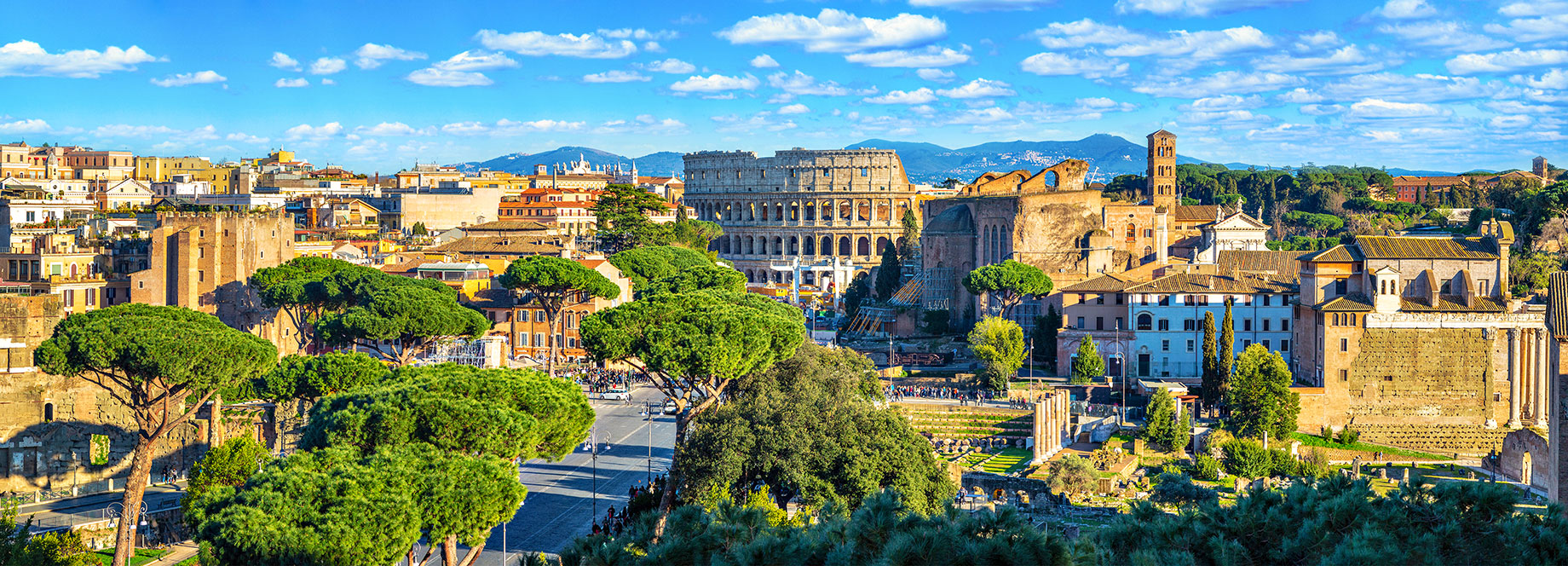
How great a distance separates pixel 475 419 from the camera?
2472 cm

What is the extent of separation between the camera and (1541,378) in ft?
146

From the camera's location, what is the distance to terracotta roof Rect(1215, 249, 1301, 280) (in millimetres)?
63844

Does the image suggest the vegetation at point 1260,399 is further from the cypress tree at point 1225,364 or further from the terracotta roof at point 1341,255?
the terracotta roof at point 1341,255

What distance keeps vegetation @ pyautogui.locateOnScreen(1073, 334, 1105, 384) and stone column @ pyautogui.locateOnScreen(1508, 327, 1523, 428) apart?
472 inches

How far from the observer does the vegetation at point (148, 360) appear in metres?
30.2

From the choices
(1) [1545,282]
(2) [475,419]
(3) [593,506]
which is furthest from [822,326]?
(2) [475,419]

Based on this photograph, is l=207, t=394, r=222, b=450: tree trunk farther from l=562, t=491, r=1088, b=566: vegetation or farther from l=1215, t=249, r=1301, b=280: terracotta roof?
l=1215, t=249, r=1301, b=280: terracotta roof

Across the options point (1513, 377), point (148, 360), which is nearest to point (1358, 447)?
point (1513, 377)

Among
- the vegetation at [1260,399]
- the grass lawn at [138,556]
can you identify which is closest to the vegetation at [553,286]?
the grass lawn at [138,556]

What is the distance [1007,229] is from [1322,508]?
47.6 m

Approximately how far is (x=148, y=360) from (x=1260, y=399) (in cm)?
2877

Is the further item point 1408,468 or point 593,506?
point 1408,468

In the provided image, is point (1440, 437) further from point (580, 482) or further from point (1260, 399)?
point (580, 482)

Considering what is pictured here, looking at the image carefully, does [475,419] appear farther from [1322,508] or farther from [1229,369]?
[1229,369]
